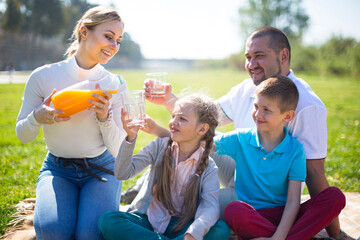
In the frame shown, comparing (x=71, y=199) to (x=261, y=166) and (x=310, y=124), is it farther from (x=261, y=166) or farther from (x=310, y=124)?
(x=310, y=124)

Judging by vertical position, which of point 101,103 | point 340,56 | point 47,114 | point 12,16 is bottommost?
point 340,56

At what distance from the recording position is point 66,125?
2.74 m

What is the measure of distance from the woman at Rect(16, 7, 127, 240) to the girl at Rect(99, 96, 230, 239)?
1.05 ft

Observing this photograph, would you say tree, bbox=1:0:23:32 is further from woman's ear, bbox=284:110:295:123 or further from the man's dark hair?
woman's ear, bbox=284:110:295:123

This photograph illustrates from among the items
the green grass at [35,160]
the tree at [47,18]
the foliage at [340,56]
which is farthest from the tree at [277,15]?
the green grass at [35,160]

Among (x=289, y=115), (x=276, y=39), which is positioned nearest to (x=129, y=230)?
(x=289, y=115)

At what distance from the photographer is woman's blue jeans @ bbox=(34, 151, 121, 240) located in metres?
2.33

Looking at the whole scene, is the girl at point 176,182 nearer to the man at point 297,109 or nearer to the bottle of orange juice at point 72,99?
the bottle of orange juice at point 72,99

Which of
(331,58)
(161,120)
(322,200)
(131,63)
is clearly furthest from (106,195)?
(131,63)

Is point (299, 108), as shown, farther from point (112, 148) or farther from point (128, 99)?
point (112, 148)

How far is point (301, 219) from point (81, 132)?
198 cm

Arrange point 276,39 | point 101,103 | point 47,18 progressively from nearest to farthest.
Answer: point 101,103 < point 276,39 < point 47,18

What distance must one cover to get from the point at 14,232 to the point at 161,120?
7.34m

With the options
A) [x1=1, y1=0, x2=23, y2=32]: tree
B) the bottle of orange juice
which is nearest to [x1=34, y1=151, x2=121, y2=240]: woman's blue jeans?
the bottle of orange juice
